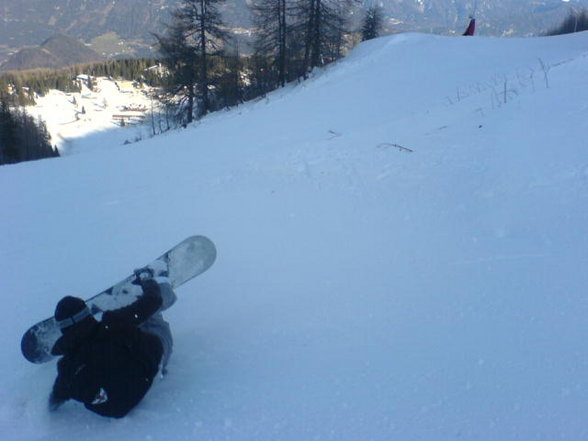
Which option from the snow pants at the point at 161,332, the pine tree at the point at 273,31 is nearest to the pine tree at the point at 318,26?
the pine tree at the point at 273,31

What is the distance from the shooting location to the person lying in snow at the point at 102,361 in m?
2.07

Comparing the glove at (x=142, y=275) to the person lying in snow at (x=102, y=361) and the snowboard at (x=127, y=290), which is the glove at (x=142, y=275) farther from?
the person lying in snow at (x=102, y=361)

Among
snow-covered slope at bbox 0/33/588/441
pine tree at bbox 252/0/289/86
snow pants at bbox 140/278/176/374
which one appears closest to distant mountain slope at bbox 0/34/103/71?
pine tree at bbox 252/0/289/86

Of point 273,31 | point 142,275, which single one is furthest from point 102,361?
point 273,31

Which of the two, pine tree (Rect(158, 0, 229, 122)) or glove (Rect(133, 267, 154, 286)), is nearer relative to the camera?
glove (Rect(133, 267, 154, 286))

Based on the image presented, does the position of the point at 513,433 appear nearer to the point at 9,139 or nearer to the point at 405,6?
the point at 9,139

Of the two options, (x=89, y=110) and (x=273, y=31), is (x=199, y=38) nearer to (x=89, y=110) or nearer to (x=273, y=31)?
(x=273, y=31)

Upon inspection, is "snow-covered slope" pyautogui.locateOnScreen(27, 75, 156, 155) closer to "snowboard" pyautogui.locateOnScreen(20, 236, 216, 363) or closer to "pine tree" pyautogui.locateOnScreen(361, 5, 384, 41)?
"pine tree" pyautogui.locateOnScreen(361, 5, 384, 41)

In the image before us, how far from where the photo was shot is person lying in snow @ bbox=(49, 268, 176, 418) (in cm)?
207

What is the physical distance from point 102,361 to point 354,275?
85.3 inches

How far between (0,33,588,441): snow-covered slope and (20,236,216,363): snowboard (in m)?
0.21

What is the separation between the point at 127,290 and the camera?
9.91 feet

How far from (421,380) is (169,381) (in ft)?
4.91

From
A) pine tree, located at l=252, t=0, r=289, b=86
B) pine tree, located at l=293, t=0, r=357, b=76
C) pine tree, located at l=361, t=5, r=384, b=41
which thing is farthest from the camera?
pine tree, located at l=361, t=5, r=384, b=41
